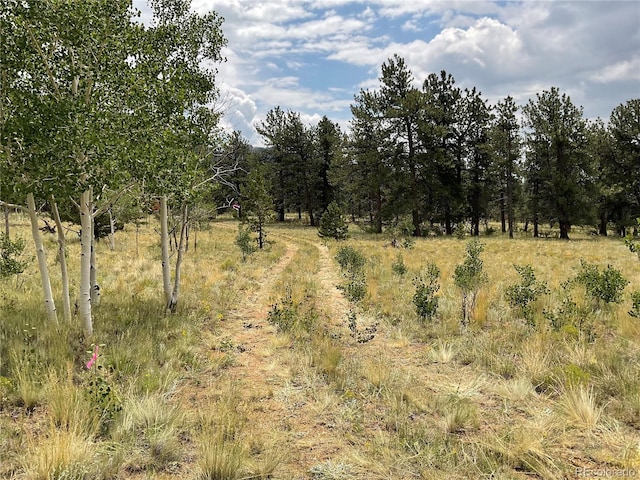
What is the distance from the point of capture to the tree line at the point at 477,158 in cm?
3356

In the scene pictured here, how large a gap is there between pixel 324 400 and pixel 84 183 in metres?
5.31

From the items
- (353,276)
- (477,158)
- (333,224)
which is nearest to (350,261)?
(353,276)

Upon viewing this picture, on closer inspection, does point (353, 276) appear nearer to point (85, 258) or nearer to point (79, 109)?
point (85, 258)

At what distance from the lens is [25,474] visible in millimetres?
3533

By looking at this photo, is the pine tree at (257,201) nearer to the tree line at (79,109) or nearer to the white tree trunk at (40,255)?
the tree line at (79,109)

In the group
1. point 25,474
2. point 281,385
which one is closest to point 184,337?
point 281,385

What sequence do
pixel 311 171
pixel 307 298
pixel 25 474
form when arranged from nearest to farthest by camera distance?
pixel 25 474 → pixel 307 298 → pixel 311 171

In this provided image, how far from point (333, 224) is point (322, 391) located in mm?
25187

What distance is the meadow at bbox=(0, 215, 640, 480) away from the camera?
400cm

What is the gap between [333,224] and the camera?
3084cm

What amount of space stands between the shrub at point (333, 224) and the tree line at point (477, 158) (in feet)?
20.1

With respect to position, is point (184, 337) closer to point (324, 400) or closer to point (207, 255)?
point (324, 400)

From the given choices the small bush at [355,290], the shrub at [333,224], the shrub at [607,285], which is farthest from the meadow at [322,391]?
the shrub at [333,224]

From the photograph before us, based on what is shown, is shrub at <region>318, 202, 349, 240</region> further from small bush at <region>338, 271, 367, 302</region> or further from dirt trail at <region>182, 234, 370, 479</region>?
dirt trail at <region>182, 234, 370, 479</region>
